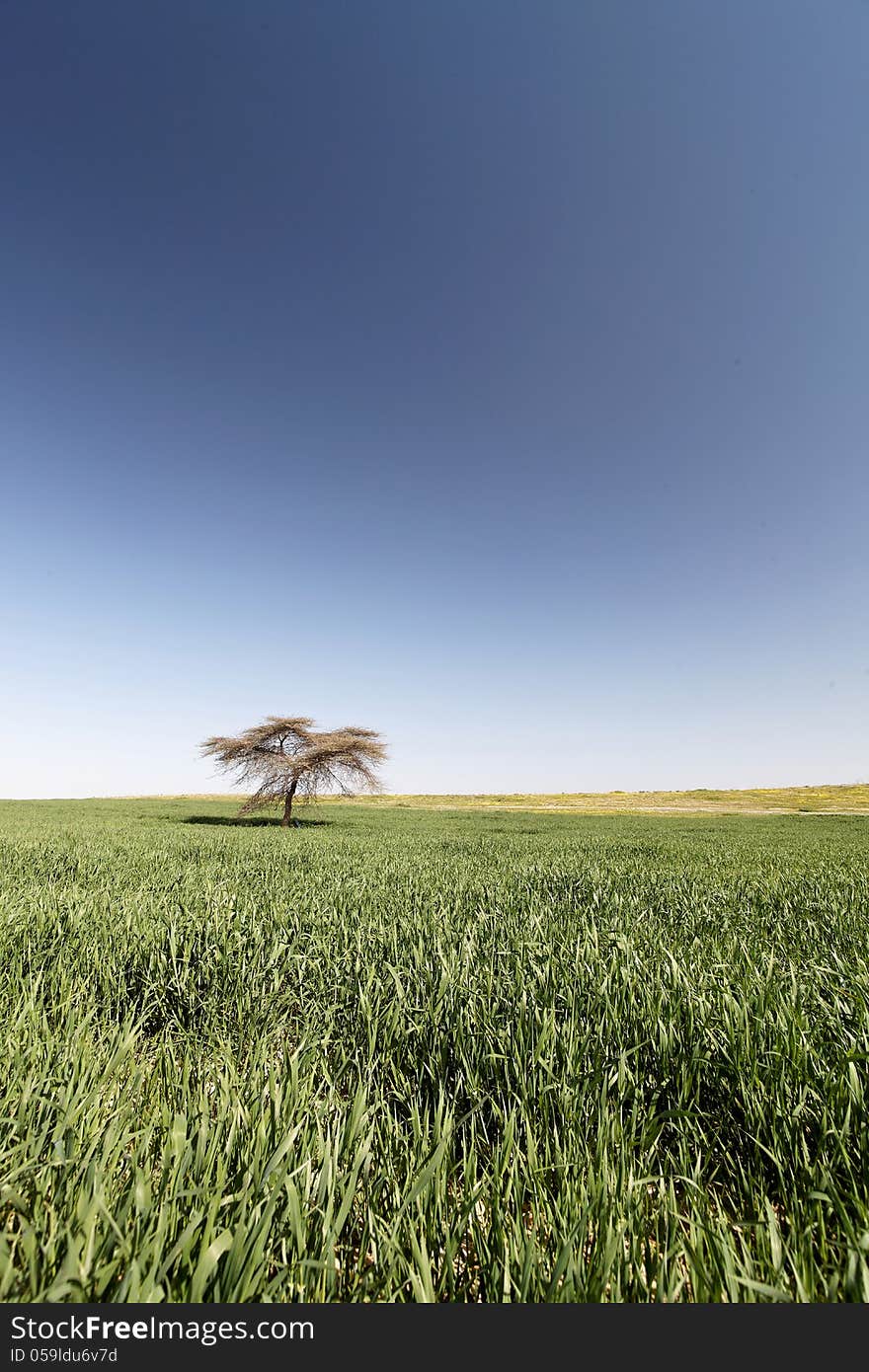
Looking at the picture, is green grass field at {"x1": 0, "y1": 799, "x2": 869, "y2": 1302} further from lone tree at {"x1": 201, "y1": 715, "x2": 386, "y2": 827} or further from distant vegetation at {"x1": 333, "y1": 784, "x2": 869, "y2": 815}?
distant vegetation at {"x1": 333, "y1": 784, "x2": 869, "y2": 815}

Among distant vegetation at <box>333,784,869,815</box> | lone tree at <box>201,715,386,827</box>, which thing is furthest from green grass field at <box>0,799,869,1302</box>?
distant vegetation at <box>333,784,869,815</box>

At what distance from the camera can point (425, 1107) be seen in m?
2.38

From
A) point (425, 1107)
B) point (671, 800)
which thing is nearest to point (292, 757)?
point (425, 1107)

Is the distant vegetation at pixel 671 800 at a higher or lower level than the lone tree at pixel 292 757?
lower

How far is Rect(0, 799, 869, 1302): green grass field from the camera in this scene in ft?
4.45

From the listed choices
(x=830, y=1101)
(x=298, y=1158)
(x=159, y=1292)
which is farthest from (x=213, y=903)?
(x=830, y=1101)

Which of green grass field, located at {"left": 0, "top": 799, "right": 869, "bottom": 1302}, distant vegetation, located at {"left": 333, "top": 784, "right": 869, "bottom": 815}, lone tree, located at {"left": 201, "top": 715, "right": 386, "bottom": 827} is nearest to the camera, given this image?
green grass field, located at {"left": 0, "top": 799, "right": 869, "bottom": 1302}

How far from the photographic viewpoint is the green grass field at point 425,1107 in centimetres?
136

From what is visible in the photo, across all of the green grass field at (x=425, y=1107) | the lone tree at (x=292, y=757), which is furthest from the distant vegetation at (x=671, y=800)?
the green grass field at (x=425, y=1107)

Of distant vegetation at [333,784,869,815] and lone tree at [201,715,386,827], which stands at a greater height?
lone tree at [201,715,386,827]

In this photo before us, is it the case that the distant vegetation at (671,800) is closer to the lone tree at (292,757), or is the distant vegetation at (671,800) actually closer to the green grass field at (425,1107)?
the lone tree at (292,757)

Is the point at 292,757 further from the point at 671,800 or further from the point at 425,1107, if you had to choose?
the point at 671,800

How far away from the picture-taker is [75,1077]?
6.93ft

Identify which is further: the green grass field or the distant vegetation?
the distant vegetation
